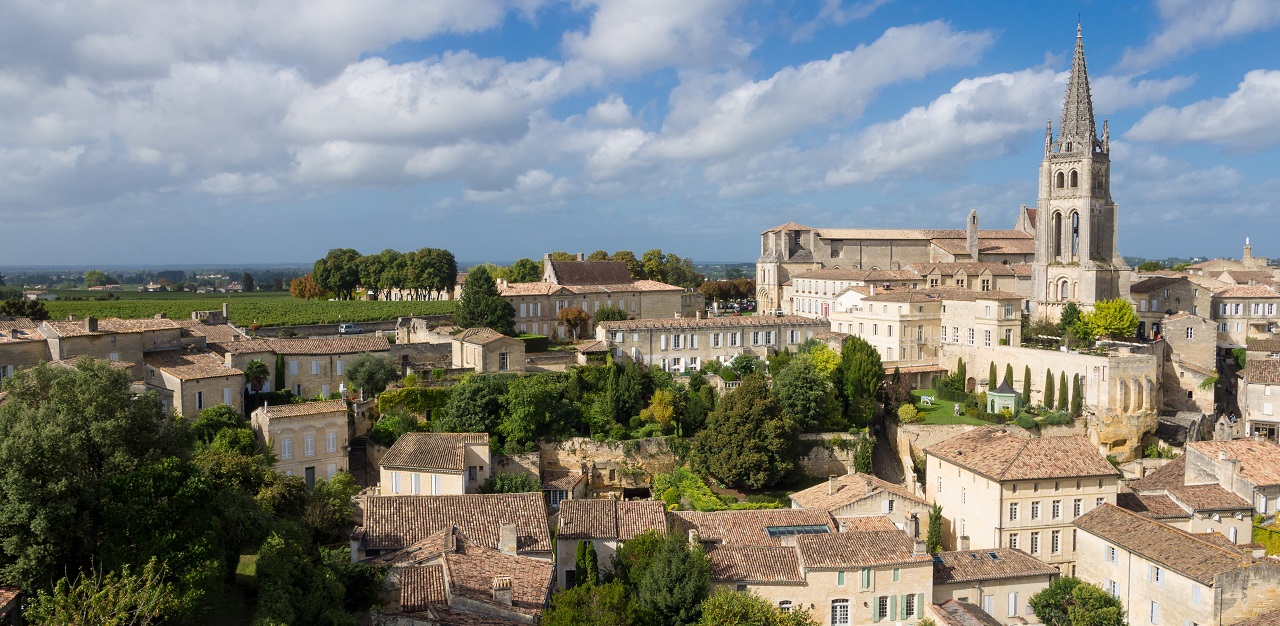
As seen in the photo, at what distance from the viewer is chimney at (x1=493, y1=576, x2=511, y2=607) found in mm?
20828

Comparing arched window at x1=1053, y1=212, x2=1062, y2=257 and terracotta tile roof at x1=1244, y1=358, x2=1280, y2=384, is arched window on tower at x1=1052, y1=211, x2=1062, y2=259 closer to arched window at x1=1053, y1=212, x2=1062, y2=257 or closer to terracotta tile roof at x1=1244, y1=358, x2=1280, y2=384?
arched window at x1=1053, y1=212, x2=1062, y2=257

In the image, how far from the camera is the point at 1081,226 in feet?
197

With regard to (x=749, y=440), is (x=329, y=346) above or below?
above

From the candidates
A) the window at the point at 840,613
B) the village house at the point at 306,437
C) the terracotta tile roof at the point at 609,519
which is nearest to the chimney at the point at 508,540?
the terracotta tile roof at the point at 609,519

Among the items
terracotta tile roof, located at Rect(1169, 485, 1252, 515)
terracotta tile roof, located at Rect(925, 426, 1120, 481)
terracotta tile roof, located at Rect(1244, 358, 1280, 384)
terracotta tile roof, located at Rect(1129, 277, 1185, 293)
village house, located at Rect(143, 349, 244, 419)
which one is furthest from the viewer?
terracotta tile roof, located at Rect(1129, 277, 1185, 293)

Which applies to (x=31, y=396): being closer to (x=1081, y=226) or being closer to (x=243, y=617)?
(x=243, y=617)

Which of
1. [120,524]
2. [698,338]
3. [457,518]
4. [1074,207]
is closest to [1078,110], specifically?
[1074,207]

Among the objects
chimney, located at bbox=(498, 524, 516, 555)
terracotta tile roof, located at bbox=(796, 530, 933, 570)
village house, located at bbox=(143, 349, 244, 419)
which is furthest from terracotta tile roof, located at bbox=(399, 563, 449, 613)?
village house, located at bbox=(143, 349, 244, 419)

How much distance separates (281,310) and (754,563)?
139 feet

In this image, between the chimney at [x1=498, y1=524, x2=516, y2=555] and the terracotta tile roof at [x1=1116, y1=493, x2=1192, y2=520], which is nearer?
the chimney at [x1=498, y1=524, x2=516, y2=555]

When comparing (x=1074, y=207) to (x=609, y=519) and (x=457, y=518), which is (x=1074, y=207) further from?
(x=457, y=518)

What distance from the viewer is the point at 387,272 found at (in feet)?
247

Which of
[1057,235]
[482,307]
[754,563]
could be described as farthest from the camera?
[1057,235]

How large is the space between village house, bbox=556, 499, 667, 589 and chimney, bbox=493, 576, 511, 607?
5217mm
